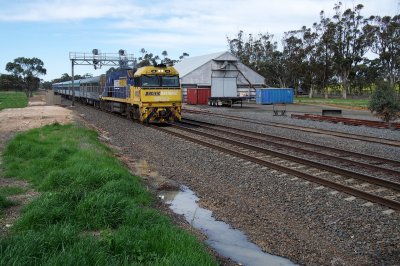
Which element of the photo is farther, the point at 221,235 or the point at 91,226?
the point at 221,235

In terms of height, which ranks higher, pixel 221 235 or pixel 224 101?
pixel 224 101

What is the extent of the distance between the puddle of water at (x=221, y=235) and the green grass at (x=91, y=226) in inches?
23.7

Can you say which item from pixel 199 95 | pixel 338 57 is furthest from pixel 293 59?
pixel 199 95

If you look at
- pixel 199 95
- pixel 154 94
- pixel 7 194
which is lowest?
pixel 7 194

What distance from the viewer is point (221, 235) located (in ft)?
22.0

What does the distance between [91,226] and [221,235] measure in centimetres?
206

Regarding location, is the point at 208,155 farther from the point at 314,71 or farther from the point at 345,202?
the point at 314,71

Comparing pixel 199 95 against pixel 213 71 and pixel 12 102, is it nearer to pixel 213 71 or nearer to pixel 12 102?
pixel 213 71

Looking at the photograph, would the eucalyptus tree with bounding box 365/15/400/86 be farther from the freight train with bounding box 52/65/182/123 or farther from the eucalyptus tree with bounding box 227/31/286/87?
the freight train with bounding box 52/65/182/123

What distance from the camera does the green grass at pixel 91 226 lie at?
432 centimetres

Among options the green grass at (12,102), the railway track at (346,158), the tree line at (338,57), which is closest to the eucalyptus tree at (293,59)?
the tree line at (338,57)

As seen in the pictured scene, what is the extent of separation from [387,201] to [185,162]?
20.5ft

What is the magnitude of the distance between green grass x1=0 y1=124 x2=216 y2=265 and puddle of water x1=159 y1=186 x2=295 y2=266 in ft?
1.97

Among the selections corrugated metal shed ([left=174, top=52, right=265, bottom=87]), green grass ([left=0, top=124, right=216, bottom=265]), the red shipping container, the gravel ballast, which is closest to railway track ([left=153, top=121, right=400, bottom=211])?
the gravel ballast
